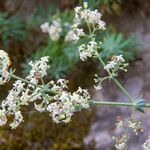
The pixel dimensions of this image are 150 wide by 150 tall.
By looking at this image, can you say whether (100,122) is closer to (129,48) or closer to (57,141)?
(57,141)

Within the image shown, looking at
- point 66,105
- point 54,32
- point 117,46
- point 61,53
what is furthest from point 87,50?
point 61,53

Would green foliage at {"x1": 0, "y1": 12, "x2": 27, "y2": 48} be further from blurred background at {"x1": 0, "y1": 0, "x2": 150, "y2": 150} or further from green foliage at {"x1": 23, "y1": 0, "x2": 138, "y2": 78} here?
green foliage at {"x1": 23, "y1": 0, "x2": 138, "y2": 78}

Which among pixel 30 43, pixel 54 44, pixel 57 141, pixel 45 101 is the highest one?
pixel 30 43

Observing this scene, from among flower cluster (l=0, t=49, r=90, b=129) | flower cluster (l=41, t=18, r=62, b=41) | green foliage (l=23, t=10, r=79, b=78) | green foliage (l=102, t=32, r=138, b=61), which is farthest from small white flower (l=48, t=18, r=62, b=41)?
green foliage (l=23, t=10, r=79, b=78)

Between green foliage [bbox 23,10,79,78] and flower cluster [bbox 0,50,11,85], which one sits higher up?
green foliage [bbox 23,10,79,78]

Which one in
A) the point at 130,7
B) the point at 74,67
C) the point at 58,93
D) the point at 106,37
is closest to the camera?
the point at 58,93

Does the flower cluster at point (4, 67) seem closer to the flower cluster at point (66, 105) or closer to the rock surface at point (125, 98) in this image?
the flower cluster at point (66, 105)

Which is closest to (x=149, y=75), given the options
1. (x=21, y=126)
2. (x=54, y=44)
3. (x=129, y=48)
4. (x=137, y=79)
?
(x=137, y=79)

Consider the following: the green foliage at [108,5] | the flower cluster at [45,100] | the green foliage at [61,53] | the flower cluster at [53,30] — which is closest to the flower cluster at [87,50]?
the flower cluster at [45,100]
